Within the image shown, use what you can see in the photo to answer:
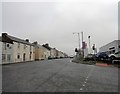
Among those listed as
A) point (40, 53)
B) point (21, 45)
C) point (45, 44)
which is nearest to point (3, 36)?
point (21, 45)

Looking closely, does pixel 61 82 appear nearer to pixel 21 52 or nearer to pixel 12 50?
pixel 12 50

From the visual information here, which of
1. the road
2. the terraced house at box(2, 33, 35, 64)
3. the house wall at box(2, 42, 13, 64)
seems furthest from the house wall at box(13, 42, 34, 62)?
the road

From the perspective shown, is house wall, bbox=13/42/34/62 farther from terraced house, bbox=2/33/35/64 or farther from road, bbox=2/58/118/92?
road, bbox=2/58/118/92

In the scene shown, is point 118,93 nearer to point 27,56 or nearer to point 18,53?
point 18,53

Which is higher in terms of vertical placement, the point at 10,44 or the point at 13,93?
the point at 10,44

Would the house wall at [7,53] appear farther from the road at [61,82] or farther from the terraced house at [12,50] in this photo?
the road at [61,82]

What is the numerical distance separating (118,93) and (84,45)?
48.0m

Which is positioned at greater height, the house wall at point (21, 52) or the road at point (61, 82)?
the house wall at point (21, 52)

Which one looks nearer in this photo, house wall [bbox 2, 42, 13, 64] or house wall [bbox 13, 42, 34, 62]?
house wall [bbox 2, 42, 13, 64]

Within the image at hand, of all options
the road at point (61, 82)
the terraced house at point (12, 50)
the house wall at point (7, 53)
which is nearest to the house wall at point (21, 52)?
the terraced house at point (12, 50)

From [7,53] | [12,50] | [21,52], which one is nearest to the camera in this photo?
[7,53]

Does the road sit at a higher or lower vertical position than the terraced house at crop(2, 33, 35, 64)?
lower

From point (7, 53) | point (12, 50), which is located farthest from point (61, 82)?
point (12, 50)

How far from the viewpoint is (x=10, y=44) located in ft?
194
